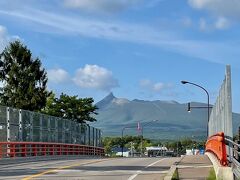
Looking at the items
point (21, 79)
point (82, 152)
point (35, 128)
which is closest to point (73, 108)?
point (21, 79)

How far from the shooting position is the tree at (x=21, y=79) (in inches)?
3027

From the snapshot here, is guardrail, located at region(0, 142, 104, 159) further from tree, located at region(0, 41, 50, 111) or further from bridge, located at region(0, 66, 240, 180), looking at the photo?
tree, located at region(0, 41, 50, 111)

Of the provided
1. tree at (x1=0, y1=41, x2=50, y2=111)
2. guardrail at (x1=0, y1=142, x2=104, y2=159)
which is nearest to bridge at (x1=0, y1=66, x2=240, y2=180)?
guardrail at (x1=0, y1=142, x2=104, y2=159)

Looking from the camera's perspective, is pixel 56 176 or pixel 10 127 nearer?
pixel 56 176

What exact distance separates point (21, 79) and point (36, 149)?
38320 mm

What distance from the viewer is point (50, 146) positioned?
148ft

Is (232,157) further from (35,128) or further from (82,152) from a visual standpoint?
(82,152)

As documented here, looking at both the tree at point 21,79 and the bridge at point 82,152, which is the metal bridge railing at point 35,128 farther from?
the tree at point 21,79

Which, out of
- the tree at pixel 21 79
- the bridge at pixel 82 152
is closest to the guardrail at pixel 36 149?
the bridge at pixel 82 152

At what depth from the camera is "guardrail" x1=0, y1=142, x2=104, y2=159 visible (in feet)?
116

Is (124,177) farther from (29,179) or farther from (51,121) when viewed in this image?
(51,121)

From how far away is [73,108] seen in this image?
3423 inches

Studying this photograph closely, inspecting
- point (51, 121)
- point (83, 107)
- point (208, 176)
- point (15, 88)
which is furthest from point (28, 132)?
point (83, 107)

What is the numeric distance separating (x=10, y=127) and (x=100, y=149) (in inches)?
1386
